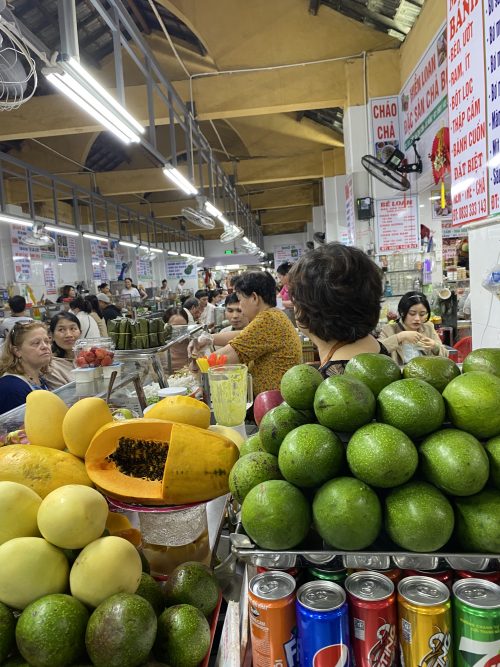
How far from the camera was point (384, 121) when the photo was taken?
6.52m

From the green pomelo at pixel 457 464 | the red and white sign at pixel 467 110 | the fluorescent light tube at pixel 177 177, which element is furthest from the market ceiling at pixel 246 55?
the green pomelo at pixel 457 464

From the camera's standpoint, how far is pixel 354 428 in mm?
981

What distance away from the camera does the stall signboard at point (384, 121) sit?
6477 mm

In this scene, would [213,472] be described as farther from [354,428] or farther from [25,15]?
[25,15]

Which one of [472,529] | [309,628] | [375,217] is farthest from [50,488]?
[375,217]

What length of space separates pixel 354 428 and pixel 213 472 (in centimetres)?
41

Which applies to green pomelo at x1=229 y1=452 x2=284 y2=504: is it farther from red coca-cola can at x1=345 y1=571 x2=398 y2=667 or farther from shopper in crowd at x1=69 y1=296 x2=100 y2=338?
shopper in crowd at x1=69 y1=296 x2=100 y2=338

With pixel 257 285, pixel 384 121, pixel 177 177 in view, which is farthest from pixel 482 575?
pixel 384 121

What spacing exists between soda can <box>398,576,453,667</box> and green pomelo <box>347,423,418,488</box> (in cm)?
19

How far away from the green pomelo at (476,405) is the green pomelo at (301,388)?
29 cm

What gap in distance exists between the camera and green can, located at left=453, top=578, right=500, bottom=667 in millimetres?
727

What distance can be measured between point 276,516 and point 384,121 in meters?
6.78

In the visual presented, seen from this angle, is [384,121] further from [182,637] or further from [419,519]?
[182,637]

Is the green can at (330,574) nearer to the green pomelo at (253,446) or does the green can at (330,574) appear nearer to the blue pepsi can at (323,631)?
the blue pepsi can at (323,631)
